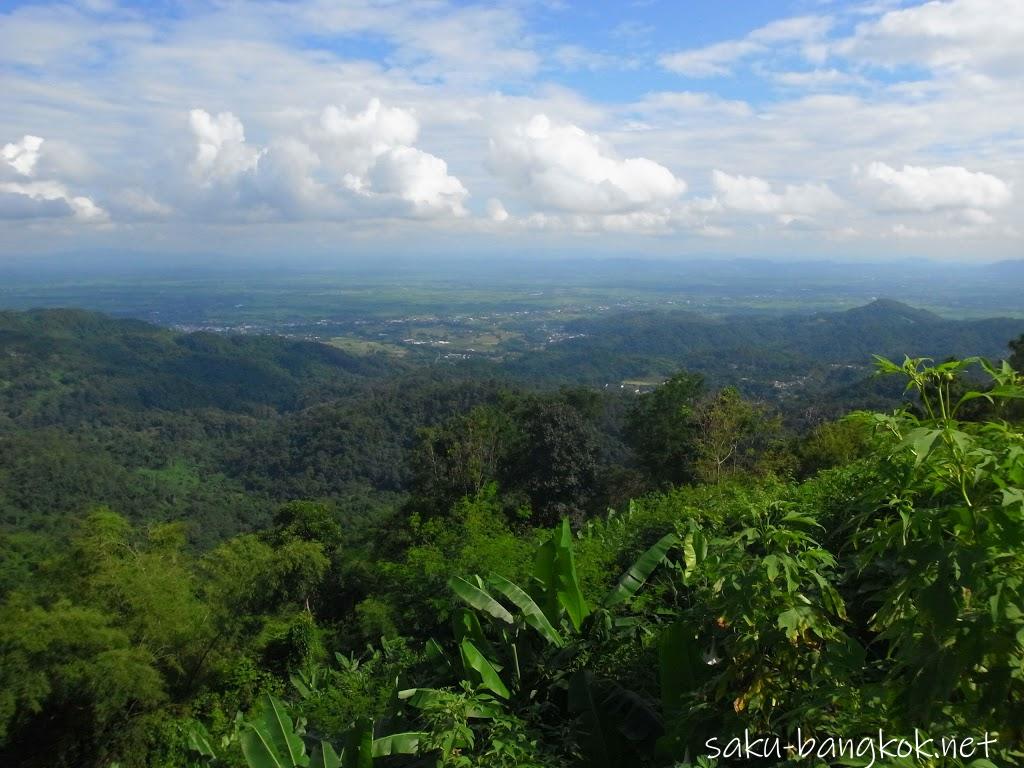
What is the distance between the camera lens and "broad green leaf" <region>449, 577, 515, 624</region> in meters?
5.52

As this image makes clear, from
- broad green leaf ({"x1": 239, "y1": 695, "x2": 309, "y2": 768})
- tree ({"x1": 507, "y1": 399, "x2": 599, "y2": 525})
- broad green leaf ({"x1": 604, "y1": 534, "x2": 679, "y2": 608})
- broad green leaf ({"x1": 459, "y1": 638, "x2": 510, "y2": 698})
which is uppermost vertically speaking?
broad green leaf ({"x1": 604, "y1": 534, "x2": 679, "y2": 608})

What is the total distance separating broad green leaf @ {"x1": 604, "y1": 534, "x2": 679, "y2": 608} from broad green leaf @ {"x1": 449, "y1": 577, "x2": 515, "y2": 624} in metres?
0.87

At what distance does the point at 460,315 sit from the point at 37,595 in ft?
557

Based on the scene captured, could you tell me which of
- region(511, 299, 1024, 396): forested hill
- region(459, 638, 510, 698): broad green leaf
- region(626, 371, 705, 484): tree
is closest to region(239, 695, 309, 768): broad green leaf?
region(459, 638, 510, 698): broad green leaf

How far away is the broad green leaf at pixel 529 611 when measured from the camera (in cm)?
538

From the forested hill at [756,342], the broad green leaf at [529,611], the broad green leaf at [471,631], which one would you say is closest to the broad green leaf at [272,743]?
the broad green leaf at [471,631]

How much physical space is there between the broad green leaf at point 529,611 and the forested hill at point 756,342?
80427 millimetres

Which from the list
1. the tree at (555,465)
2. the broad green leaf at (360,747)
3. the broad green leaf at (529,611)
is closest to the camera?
the broad green leaf at (360,747)

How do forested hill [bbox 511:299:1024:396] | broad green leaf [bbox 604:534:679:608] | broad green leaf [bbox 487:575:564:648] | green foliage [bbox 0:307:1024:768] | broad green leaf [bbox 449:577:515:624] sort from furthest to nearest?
1. forested hill [bbox 511:299:1024:396]
2. broad green leaf [bbox 604:534:679:608]
3. broad green leaf [bbox 449:577:515:624]
4. broad green leaf [bbox 487:575:564:648]
5. green foliage [bbox 0:307:1024:768]

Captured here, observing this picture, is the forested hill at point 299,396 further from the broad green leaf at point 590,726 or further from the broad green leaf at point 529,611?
the broad green leaf at point 590,726

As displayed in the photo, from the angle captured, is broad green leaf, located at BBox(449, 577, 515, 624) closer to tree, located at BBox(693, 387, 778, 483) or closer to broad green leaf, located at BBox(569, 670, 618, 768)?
broad green leaf, located at BBox(569, 670, 618, 768)

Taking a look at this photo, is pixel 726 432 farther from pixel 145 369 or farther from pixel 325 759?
pixel 145 369

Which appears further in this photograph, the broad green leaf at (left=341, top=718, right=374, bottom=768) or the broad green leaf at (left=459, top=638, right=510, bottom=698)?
the broad green leaf at (left=459, top=638, right=510, bottom=698)

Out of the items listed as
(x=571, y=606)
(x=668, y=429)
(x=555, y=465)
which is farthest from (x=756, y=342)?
(x=571, y=606)
